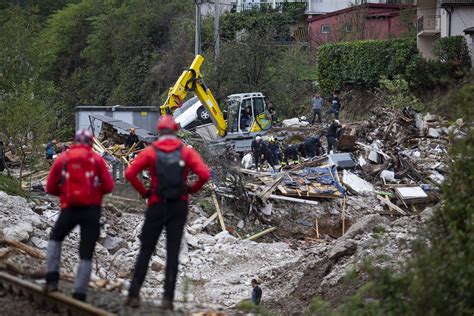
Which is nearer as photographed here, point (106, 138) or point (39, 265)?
point (39, 265)

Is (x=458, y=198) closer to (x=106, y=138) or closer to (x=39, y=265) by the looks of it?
(x=39, y=265)

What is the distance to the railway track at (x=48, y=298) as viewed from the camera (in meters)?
9.94

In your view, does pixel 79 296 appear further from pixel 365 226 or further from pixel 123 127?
pixel 123 127

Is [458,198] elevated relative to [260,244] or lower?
elevated

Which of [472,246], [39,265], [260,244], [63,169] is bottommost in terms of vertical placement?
[260,244]

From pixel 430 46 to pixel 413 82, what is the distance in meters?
3.55

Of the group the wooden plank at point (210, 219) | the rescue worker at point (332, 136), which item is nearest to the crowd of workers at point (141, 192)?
the wooden plank at point (210, 219)

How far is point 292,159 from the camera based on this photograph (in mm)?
34625

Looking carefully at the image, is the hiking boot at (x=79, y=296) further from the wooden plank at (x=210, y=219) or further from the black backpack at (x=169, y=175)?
→ the wooden plank at (x=210, y=219)

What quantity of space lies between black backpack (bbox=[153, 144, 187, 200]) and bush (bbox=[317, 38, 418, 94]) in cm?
3847

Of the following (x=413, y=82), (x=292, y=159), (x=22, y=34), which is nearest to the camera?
(x=292, y=159)

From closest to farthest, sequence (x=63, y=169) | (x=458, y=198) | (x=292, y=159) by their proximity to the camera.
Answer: (x=63, y=169) < (x=458, y=198) < (x=292, y=159)

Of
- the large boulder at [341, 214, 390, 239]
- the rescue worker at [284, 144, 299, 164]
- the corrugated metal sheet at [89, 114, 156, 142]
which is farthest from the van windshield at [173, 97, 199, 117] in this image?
the large boulder at [341, 214, 390, 239]

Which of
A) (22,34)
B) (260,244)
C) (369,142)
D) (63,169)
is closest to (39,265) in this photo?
(63,169)
